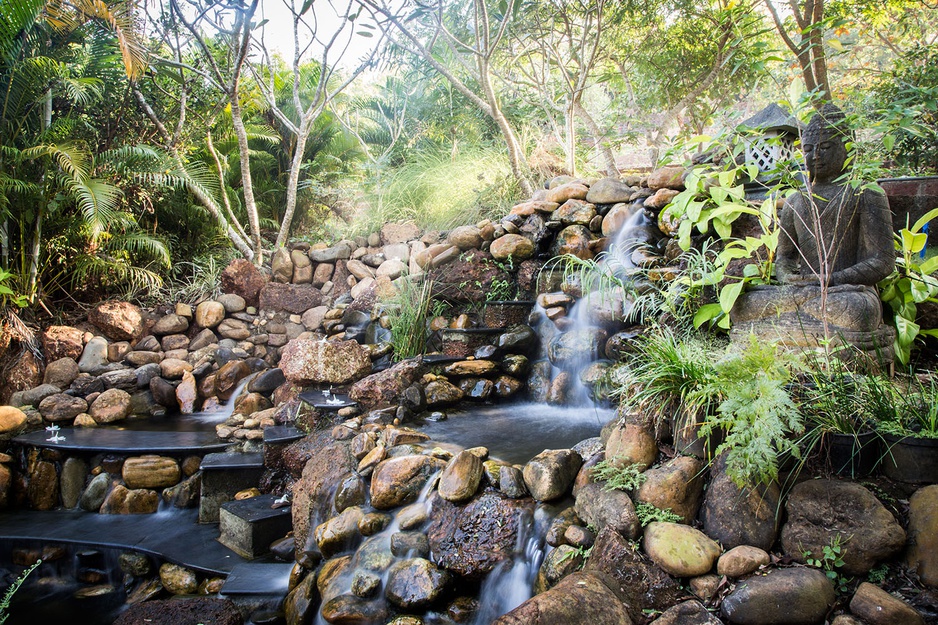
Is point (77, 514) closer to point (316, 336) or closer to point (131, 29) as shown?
point (316, 336)

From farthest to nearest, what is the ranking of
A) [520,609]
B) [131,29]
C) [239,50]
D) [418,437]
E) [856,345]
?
1. [239,50]
2. [131,29]
3. [418,437]
4. [856,345]
5. [520,609]

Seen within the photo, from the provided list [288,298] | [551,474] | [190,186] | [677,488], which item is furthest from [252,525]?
[190,186]

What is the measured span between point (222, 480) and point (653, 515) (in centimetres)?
325

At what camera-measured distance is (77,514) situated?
179 inches

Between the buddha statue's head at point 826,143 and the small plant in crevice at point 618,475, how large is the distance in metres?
1.89

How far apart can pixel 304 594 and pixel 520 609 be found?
143 centimetres

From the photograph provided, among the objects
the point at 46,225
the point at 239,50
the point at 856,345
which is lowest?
the point at 856,345

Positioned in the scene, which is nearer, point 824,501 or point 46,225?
point 824,501

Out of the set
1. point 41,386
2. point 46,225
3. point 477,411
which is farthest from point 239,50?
point 477,411

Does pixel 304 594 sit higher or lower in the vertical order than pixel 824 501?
lower

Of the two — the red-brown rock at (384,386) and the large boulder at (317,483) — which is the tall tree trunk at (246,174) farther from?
the large boulder at (317,483)

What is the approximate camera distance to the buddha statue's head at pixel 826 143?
3.03m

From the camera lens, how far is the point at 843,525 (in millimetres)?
2105

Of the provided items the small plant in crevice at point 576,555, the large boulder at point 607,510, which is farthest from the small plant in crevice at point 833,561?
the small plant in crevice at point 576,555
